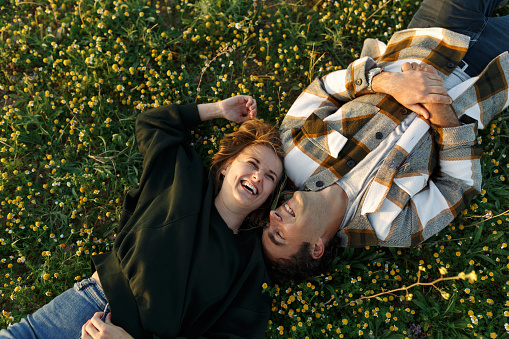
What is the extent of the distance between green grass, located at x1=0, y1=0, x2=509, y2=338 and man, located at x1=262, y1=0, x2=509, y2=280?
0.48 meters

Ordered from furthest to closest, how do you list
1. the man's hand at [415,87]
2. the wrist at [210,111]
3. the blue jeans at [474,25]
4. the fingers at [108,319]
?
the wrist at [210,111] < the blue jeans at [474,25] < the man's hand at [415,87] < the fingers at [108,319]

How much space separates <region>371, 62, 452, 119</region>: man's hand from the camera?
3492mm

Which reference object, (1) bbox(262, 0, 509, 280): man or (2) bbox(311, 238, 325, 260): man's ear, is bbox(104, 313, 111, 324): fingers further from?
(2) bbox(311, 238, 325, 260): man's ear

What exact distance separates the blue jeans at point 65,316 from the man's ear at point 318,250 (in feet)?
6.16

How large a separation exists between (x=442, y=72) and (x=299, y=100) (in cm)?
142

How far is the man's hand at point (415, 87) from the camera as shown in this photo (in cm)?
349

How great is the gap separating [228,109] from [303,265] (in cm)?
178

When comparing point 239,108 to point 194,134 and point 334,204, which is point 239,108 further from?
point 334,204

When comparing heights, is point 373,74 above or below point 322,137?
above

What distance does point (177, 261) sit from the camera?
326 cm

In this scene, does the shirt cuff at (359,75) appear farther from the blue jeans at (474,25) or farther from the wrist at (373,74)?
the blue jeans at (474,25)

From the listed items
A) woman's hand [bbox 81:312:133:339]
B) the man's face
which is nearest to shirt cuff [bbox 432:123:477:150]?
the man's face

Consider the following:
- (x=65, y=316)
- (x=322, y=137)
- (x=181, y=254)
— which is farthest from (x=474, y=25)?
(x=65, y=316)

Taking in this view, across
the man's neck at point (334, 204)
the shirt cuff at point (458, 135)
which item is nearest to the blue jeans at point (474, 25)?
the shirt cuff at point (458, 135)
